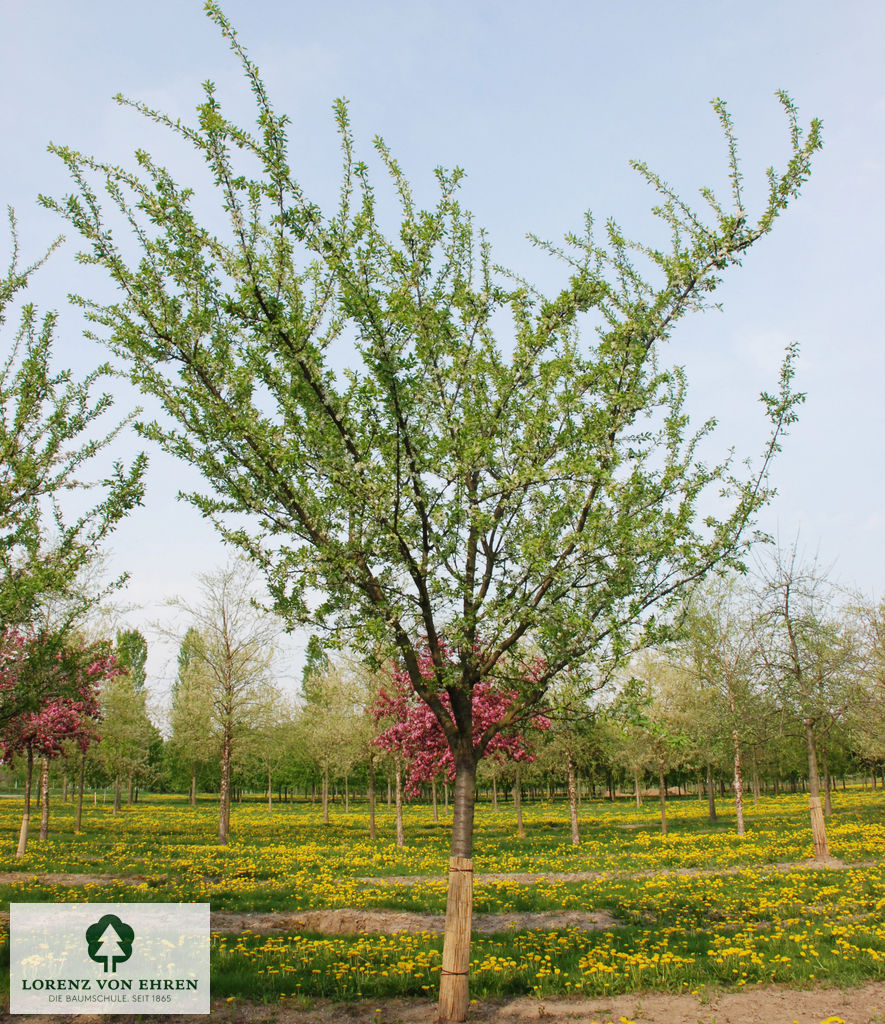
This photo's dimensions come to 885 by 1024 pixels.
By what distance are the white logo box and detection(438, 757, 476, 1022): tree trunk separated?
2.58 meters

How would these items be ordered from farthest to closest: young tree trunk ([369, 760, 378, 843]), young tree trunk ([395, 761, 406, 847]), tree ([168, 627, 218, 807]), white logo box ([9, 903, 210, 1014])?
tree ([168, 627, 218, 807]) < young tree trunk ([369, 760, 378, 843]) < young tree trunk ([395, 761, 406, 847]) < white logo box ([9, 903, 210, 1014])

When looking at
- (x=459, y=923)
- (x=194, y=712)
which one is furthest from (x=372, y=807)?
(x=459, y=923)

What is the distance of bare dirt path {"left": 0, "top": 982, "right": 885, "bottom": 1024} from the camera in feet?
22.2

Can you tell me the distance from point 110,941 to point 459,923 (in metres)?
4.99

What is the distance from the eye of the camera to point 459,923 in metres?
6.92

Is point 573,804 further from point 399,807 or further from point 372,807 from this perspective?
point 372,807

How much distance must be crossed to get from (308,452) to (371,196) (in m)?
2.69

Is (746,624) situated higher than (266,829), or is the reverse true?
(746,624)

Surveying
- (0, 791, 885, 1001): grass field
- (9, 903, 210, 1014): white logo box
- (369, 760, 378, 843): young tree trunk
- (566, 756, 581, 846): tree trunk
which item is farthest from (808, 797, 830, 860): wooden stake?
(369, 760, 378, 843): young tree trunk

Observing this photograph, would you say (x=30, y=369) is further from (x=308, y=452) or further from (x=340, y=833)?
(x=340, y=833)

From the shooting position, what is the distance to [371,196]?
7074 millimetres

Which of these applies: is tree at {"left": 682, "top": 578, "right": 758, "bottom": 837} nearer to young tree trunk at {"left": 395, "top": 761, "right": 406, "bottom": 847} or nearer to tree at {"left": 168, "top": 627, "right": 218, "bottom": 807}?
young tree trunk at {"left": 395, "top": 761, "right": 406, "bottom": 847}

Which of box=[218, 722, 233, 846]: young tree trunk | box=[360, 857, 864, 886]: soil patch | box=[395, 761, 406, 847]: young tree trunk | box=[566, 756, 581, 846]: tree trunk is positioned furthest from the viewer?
box=[566, 756, 581, 846]: tree trunk

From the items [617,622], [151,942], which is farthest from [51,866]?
[617,622]
